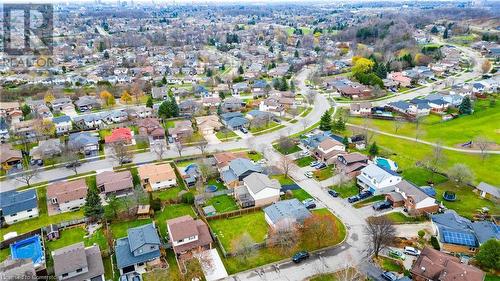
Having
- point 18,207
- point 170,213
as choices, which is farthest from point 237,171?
point 18,207

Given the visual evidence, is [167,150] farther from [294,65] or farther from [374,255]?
[294,65]

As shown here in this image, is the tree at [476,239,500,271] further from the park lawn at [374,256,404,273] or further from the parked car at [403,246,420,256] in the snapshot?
the park lawn at [374,256,404,273]

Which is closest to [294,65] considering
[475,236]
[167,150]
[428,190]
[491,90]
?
[491,90]

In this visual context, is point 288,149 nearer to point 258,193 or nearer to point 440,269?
point 258,193

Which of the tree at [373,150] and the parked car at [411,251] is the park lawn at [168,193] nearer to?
the parked car at [411,251]

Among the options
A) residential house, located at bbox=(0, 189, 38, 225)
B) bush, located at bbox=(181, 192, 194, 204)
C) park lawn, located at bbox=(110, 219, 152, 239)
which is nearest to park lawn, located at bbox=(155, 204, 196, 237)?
bush, located at bbox=(181, 192, 194, 204)

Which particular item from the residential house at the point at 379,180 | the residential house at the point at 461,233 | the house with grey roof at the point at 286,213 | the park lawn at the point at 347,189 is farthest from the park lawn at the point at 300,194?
the residential house at the point at 461,233
